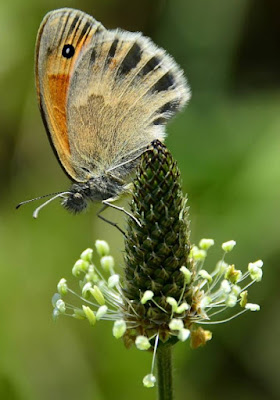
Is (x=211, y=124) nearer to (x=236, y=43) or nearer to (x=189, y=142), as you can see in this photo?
(x=189, y=142)

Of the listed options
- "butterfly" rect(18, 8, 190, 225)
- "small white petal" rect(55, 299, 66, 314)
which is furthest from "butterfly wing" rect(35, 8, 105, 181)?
"small white petal" rect(55, 299, 66, 314)

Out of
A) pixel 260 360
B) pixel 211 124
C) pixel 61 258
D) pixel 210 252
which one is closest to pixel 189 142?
pixel 211 124

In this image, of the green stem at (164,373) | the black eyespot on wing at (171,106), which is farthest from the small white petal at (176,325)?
the black eyespot on wing at (171,106)

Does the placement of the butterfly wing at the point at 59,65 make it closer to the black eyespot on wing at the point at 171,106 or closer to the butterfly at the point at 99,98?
the butterfly at the point at 99,98

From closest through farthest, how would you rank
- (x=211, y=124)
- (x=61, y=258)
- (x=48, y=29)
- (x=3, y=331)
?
(x=48, y=29) → (x=3, y=331) → (x=61, y=258) → (x=211, y=124)

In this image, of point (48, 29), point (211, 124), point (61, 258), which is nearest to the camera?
point (48, 29)

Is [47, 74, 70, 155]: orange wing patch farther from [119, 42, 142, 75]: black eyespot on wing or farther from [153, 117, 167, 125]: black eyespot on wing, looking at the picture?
[153, 117, 167, 125]: black eyespot on wing

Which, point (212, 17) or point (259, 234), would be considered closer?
point (259, 234)

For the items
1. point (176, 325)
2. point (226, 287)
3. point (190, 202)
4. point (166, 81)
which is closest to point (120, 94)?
point (166, 81)
